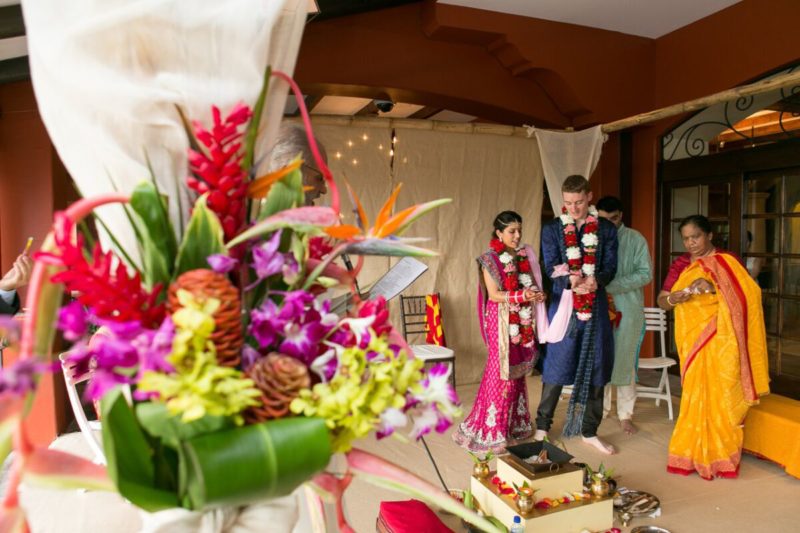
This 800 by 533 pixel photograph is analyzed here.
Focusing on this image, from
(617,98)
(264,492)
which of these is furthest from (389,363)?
(617,98)

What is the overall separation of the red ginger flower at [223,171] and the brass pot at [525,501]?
201 centimetres

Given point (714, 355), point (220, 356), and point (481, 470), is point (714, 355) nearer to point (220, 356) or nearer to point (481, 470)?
point (481, 470)

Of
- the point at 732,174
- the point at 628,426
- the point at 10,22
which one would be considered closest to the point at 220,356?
the point at 10,22

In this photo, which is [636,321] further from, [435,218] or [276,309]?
[276,309]

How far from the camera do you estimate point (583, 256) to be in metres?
3.55

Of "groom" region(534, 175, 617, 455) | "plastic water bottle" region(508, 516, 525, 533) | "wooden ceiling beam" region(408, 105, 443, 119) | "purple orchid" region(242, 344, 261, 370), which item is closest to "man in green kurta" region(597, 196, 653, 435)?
"groom" region(534, 175, 617, 455)

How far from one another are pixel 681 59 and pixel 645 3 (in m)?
0.80

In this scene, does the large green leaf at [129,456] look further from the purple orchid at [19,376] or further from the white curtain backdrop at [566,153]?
the white curtain backdrop at [566,153]

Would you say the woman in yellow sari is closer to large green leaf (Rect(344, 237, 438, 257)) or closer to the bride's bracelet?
the bride's bracelet

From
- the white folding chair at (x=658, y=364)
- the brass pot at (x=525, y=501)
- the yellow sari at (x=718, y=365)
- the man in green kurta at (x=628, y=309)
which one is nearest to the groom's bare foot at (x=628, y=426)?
the man in green kurta at (x=628, y=309)

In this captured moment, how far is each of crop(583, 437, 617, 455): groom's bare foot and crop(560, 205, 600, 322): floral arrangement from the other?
0.81 meters

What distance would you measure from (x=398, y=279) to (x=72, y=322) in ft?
1.43

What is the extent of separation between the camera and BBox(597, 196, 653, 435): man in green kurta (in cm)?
391

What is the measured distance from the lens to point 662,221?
5.42m
